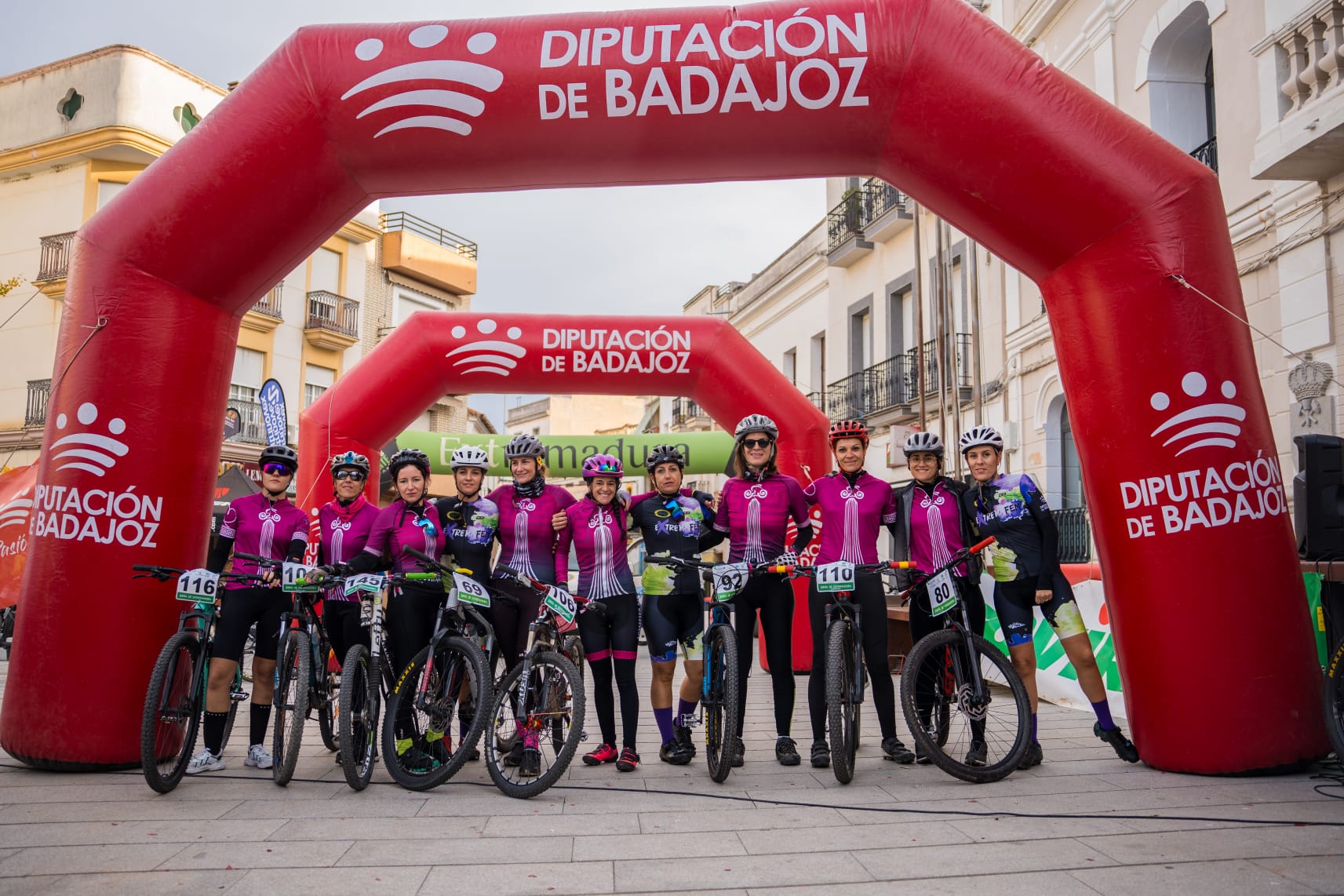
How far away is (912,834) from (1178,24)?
31.9ft

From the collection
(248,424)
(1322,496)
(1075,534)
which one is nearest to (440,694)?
(1322,496)

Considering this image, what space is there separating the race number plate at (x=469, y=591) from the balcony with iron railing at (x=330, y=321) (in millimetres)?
24225

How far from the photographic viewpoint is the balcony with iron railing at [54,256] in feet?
75.4

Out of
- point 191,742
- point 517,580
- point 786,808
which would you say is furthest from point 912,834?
point 191,742

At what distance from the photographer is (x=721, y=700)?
221 inches

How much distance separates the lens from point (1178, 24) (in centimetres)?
1080

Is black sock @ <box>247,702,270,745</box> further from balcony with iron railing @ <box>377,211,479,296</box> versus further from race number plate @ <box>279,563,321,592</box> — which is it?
balcony with iron railing @ <box>377,211,479,296</box>

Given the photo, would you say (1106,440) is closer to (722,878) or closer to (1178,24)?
(722,878)

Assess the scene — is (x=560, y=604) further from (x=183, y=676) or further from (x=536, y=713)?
(x=183, y=676)

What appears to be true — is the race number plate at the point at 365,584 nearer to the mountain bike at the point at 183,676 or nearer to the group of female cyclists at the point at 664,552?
the group of female cyclists at the point at 664,552

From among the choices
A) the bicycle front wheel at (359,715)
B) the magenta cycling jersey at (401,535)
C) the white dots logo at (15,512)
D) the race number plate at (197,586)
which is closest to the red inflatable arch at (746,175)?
the race number plate at (197,586)

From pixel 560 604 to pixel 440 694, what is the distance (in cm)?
77

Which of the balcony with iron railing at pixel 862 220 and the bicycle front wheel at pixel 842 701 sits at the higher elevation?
the balcony with iron railing at pixel 862 220

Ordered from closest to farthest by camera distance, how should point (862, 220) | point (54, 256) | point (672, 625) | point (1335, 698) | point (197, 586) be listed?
point (1335, 698) < point (197, 586) < point (672, 625) < point (862, 220) < point (54, 256)
